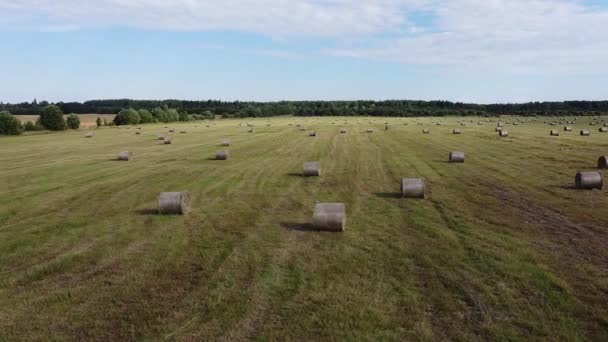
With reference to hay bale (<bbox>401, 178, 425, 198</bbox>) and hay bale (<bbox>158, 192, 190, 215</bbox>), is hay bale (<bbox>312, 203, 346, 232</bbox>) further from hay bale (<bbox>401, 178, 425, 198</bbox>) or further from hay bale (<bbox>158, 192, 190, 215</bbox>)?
hay bale (<bbox>401, 178, 425, 198</bbox>)

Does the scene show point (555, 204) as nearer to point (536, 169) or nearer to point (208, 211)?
point (536, 169)

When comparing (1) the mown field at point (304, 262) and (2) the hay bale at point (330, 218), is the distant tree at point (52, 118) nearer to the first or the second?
(1) the mown field at point (304, 262)

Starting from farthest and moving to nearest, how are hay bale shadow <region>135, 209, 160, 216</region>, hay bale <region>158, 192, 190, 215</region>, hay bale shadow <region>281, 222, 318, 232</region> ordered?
hay bale shadow <region>135, 209, 160, 216</region>
hay bale <region>158, 192, 190, 215</region>
hay bale shadow <region>281, 222, 318, 232</region>

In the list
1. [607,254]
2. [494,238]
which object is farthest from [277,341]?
[607,254]

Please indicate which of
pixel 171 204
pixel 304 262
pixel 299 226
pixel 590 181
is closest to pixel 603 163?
pixel 590 181

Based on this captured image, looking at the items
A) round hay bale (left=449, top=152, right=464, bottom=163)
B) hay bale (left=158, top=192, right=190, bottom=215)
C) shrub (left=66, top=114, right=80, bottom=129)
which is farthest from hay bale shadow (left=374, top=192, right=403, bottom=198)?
shrub (left=66, top=114, right=80, bottom=129)

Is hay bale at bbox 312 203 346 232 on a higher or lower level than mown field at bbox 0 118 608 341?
higher

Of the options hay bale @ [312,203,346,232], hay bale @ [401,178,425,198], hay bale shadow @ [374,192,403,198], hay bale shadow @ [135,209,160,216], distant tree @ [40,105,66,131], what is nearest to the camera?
hay bale @ [312,203,346,232]
